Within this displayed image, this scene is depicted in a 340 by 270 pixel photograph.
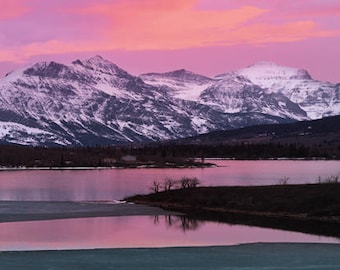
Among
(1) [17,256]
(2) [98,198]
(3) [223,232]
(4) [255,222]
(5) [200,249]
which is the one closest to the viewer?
(1) [17,256]

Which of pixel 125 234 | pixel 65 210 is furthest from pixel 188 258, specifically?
pixel 65 210

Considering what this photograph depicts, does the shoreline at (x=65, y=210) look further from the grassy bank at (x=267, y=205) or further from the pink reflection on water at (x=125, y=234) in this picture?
the grassy bank at (x=267, y=205)

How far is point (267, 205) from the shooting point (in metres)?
75.0

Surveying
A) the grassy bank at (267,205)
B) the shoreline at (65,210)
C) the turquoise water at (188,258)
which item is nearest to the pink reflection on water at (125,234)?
the shoreline at (65,210)

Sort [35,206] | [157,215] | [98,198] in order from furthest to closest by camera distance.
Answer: [98,198] → [35,206] → [157,215]

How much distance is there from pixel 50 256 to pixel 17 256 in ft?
6.17

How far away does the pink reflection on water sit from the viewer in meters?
52.9

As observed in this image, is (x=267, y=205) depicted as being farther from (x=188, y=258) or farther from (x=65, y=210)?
(x=188, y=258)

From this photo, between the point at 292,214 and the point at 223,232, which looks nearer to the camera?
the point at 223,232

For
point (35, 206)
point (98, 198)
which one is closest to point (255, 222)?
point (35, 206)

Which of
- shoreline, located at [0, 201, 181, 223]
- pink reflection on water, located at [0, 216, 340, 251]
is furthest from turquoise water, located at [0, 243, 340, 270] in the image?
shoreline, located at [0, 201, 181, 223]

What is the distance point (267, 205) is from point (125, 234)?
20.7 meters

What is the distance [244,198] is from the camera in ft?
258

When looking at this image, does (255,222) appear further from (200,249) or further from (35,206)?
(35,206)
